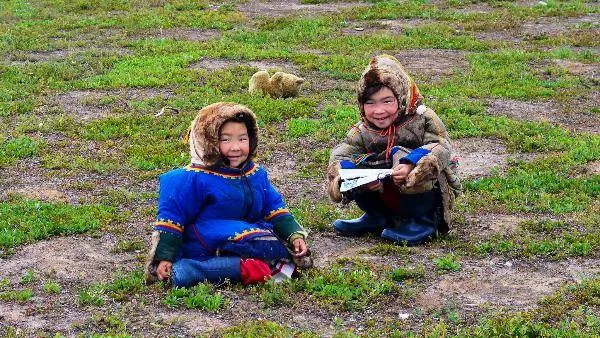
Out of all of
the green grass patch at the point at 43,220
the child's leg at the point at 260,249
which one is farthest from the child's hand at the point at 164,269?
the green grass patch at the point at 43,220

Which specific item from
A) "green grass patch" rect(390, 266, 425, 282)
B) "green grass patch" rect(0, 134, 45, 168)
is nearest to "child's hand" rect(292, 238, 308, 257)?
"green grass patch" rect(390, 266, 425, 282)

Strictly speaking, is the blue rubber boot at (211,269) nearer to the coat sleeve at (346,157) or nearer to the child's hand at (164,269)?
the child's hand at (164,269)

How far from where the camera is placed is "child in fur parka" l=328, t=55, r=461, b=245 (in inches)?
276

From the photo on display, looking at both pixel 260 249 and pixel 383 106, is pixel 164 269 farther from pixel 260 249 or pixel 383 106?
pixel 383 106

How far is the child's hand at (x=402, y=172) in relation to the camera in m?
6.84

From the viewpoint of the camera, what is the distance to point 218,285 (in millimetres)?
6207

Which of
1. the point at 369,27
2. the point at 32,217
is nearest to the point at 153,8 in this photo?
the point at 369,27

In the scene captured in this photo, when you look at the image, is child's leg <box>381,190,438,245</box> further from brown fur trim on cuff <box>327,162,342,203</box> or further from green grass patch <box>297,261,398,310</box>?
green grass patch <box>297,261,398,310</box>

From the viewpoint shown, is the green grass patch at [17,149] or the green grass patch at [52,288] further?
the green grass patch at [17,149]

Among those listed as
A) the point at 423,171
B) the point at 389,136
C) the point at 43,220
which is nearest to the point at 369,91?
the point at 389,136

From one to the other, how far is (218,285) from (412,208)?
1650 mm

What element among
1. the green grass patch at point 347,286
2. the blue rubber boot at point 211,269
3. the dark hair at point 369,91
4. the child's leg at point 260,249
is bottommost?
the green grass patch at point 347,286

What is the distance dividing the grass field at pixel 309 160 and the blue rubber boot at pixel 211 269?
85 millimetres

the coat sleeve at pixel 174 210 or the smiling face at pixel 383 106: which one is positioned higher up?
the smiling face at pixel 383 106
